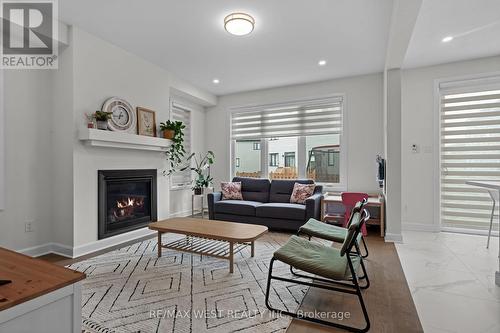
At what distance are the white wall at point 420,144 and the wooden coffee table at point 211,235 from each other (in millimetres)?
2930

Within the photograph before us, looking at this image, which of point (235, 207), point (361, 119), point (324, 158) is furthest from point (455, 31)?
point (235, 207)

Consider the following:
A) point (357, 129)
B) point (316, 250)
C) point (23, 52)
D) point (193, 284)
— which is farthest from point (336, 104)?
point (23, 52)

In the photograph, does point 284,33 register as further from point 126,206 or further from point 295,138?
point 126,206

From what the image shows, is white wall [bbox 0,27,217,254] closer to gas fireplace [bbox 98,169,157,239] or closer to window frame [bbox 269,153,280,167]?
gas fireplace [bbox 98,169,157,239]

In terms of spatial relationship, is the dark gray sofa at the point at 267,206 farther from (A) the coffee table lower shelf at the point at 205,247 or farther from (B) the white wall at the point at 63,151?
(B) the white wall at the point at 63,151

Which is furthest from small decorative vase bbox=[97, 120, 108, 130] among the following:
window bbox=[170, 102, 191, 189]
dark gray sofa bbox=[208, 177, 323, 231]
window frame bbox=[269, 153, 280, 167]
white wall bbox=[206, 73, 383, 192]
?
white wall bbox=[206, 73, 383, 192]

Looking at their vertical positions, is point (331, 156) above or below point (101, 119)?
below

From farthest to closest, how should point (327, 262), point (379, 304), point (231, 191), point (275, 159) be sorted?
point (275, 159), point (231, 191), point (379, 304), point (327, 262)

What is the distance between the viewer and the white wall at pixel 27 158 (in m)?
2.90

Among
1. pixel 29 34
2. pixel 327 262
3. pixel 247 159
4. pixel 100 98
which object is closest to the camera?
pixel 327 262

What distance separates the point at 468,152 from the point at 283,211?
3.07m

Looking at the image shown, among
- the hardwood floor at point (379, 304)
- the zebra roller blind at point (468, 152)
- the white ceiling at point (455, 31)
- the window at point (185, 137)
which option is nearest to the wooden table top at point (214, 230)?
the hardwood floor at point (379, 304)

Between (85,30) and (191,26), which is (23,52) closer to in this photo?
(85,30)

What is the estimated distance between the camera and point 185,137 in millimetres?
5559
